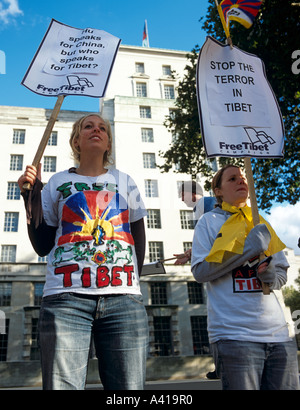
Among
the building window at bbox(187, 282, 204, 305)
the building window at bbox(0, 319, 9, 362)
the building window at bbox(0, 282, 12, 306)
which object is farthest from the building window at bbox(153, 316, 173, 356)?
the building window at bbox(0, 282, 12, 306)

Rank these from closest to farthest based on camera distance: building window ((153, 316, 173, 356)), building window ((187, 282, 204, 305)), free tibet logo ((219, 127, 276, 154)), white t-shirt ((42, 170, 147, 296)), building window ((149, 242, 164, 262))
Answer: white t-shirt ((42, 170, 147, 296))
free tibet logo ((219, 127, 276, 154))
building window ((153, 316, 173, 356))
building window ((187, 282, 204, 305))
building window ((149, 242, 164, 262))

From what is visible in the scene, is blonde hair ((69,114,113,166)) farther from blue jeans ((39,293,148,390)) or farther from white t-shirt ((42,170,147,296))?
blue jeans ((39,293,148,390))

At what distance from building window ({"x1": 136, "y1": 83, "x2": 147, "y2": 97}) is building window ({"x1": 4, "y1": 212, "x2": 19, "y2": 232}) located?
19.3 metres

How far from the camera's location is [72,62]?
12.6ft

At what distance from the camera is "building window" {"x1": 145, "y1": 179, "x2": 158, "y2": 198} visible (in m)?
35.7

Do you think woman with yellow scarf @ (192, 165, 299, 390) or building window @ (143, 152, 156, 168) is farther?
building window @ (143, 152, 156, 168)

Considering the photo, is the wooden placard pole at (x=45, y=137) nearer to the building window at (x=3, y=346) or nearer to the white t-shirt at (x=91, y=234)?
the white t-shirt at (x=91, y=234)

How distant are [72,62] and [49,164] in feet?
112

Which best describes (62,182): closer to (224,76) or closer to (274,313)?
(274,313)

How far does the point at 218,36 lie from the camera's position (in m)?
15.0

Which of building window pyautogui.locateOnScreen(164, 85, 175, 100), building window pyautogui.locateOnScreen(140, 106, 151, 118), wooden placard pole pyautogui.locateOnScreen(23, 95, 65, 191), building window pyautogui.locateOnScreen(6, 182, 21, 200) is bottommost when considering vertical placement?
wooden placard pole pyautogui.locateOnScreen(23, 95, 65, 191)

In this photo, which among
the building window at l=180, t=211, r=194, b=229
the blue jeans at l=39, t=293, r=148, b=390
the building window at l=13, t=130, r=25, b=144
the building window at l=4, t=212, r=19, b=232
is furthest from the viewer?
the building window at l=13, t=130, r=25, b=144

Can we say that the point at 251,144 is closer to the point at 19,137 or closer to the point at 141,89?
the point at 19,137

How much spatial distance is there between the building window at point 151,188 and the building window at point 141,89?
11964 millimetres
